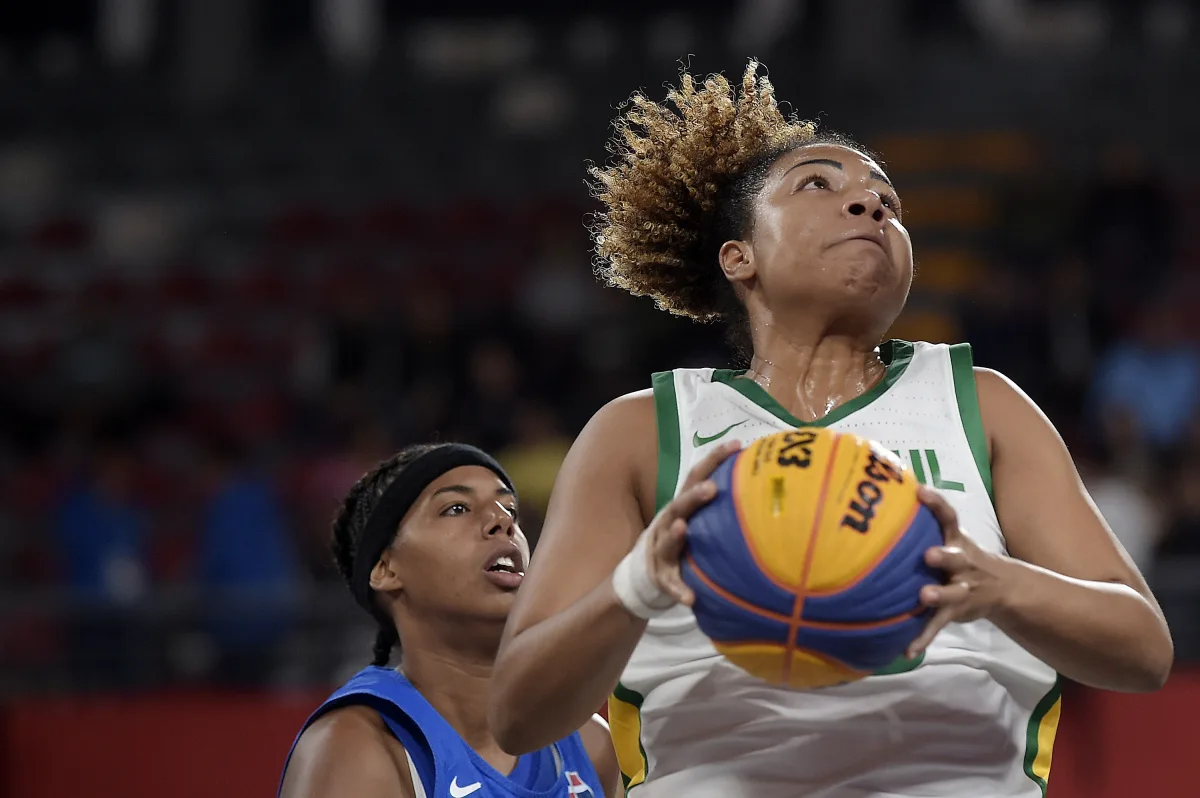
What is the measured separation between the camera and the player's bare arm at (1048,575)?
1.86m

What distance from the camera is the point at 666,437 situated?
2361 mm

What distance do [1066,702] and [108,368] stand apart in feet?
18.3

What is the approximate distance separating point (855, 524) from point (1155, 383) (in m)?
5.93

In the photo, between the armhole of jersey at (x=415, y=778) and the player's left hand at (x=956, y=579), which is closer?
the player's left hand at (x=956, y=579)

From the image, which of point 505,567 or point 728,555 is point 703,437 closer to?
point 728,555

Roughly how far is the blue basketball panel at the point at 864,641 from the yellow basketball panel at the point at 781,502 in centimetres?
7

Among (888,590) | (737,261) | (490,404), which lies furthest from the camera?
(490,404)

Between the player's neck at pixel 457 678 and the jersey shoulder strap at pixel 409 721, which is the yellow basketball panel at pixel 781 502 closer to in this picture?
the jersey shoulder strap at pixel 409 721

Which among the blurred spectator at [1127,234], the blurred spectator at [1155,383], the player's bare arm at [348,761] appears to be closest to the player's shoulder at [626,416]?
the player's bare arm at [348,761]

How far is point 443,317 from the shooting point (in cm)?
800

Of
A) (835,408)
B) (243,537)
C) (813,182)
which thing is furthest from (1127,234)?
(835,408)

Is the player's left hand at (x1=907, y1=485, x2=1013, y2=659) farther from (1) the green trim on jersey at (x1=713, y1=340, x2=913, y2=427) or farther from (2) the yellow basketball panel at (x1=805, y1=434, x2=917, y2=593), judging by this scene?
A: (1) the green trim on jersey at (x1=713, y1=340, x2=913, y2=427)

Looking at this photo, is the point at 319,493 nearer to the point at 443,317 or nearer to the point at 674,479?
the point at 443,317

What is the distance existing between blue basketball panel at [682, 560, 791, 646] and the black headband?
5.49ft
